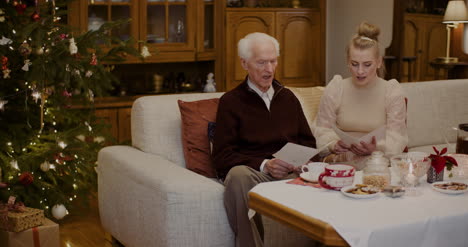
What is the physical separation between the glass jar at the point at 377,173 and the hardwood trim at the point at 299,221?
1.20ft

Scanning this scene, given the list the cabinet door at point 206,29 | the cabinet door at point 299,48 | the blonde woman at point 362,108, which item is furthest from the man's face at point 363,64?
the cabinet door at point 299,48

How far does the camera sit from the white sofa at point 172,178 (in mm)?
2855

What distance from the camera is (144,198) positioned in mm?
3018

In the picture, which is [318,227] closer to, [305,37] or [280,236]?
[280,236]

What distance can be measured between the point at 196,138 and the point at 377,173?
1.11 m

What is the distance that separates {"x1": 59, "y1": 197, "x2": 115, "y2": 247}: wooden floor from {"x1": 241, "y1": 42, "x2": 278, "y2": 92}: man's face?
4.14 ft

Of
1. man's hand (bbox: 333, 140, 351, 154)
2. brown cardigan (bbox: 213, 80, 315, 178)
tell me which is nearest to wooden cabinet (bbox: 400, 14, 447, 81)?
man's hand (bbox: 333, 140, 351, 154)

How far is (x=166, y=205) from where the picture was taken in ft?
9.27

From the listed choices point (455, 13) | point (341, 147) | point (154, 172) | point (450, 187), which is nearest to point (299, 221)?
point (450, 187)

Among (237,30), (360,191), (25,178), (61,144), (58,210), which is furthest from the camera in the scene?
(237,30)

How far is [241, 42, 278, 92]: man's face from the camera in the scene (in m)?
3.15

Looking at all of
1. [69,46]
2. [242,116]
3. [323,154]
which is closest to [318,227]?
[242,116]

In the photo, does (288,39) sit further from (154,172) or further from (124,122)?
(154,172)

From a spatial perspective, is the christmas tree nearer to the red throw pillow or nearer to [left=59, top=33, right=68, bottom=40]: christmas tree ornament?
[left=59, top=33, right=68, bottom=40]: christmas tree ornament
